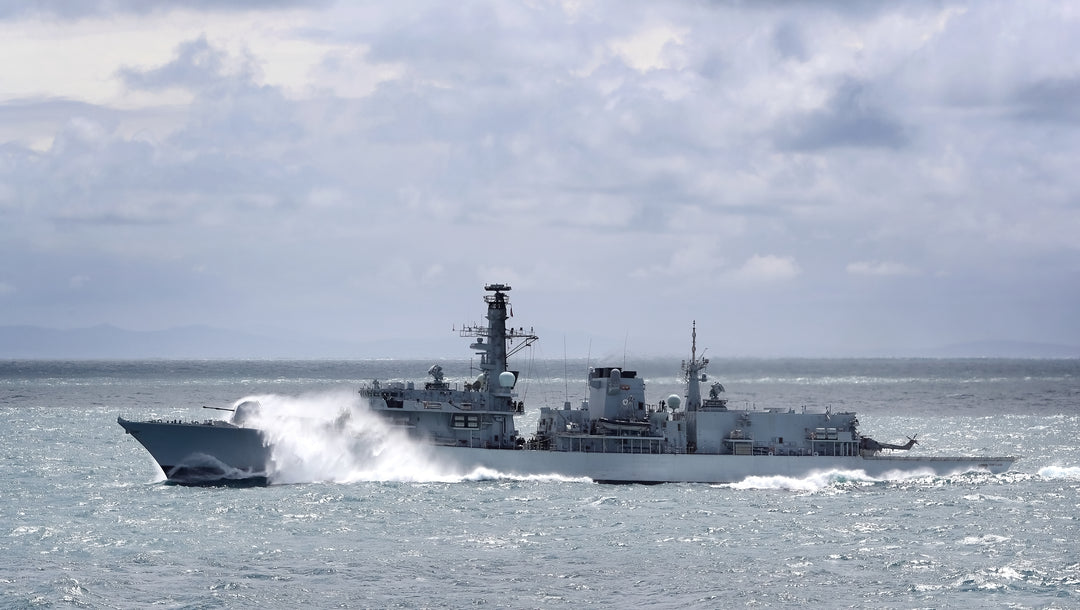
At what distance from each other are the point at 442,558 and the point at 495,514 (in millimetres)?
6972

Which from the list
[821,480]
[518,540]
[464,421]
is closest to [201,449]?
[464,421]

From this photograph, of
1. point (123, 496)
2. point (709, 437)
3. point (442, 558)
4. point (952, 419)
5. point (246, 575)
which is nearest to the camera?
point (246, 575)

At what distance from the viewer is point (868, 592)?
28812 millimetres

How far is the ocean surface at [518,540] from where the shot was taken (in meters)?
28.4

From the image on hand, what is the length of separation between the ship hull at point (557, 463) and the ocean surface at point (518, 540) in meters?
0.58

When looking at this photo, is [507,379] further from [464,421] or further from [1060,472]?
[1060,472]

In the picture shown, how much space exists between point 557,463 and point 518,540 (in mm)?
13168

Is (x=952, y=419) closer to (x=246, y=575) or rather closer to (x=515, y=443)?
(x=515, y=443)

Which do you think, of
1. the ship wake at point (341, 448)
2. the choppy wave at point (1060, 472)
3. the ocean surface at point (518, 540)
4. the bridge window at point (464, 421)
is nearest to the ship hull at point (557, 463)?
the ship wake at point (341, 448)

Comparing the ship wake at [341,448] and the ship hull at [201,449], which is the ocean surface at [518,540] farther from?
the ship hull at [201,449]

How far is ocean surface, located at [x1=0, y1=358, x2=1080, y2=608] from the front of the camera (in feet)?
93.3

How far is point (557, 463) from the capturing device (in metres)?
47.7

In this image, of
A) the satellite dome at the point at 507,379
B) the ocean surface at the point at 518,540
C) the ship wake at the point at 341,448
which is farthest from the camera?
the satellite dome at the point at 507,379

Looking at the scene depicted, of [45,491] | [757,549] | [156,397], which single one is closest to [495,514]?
[757,549]
